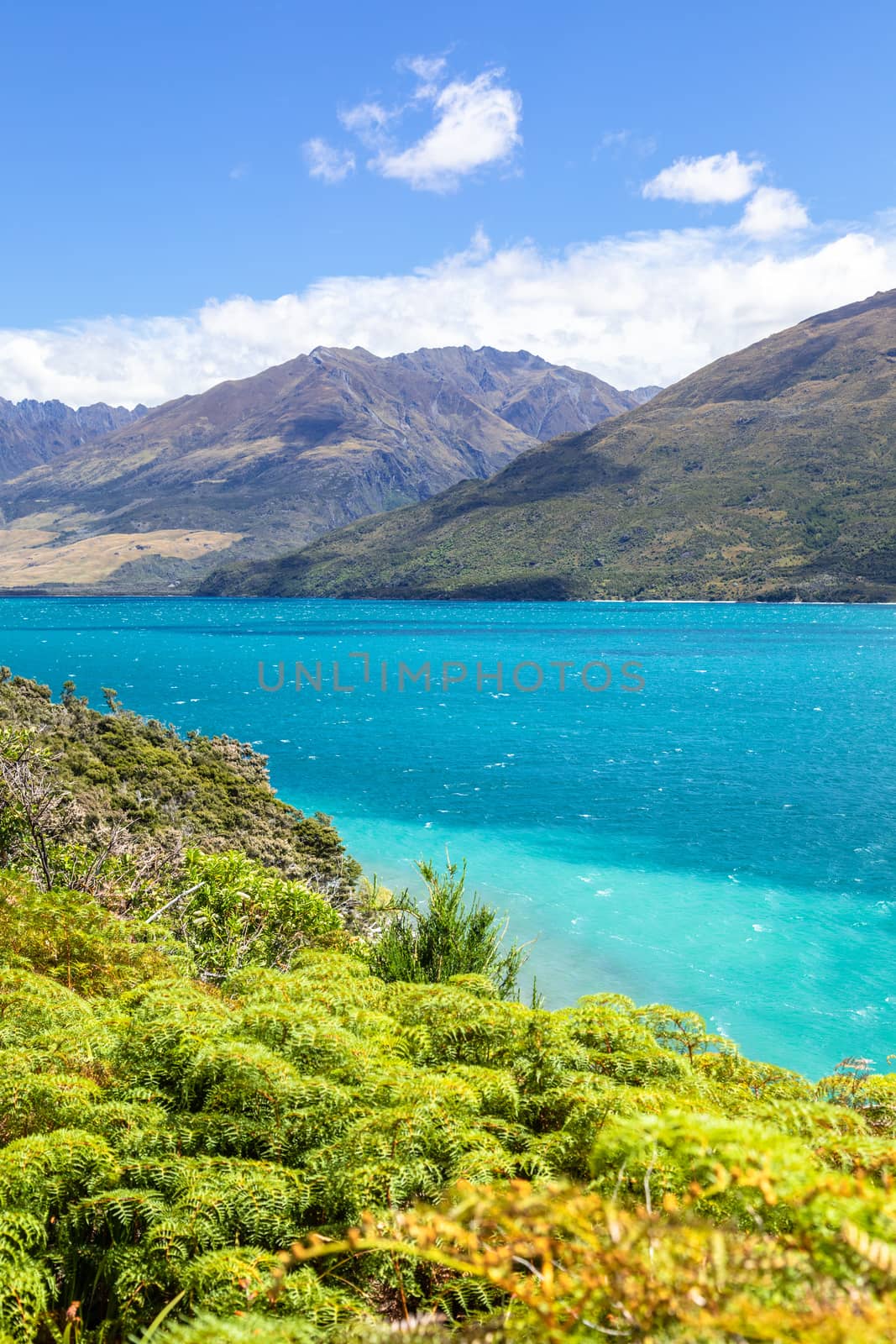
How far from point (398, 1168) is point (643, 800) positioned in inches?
1209

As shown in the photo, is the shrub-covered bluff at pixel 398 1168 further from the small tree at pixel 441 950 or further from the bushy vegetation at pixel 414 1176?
the small tree at pixel 441 950

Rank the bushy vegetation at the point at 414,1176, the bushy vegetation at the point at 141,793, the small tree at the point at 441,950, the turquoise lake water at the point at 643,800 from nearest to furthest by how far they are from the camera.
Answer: the bushy vegetation at the point at 414,1176 → the small tree at the point at 441,950 → the bushy vegetation at the point at 141,793 → the turquoise lake water at the point at 643,800

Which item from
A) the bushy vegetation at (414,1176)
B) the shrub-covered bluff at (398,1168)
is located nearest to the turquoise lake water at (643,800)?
the shrub-covered bluff at (398,1168)

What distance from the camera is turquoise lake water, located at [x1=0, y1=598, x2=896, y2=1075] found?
18.2 m

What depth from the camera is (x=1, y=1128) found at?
4.57 metres

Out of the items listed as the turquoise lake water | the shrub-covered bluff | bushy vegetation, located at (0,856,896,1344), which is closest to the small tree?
the shrub-covered bluff

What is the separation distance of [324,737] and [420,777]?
12051 mm

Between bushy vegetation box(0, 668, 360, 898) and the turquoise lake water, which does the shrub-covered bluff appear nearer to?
bushy vegetation box(0, 668, 360, 898)

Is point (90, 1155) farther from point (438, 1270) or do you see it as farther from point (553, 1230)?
point (553, 1230)

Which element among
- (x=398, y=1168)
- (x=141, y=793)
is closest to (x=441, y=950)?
(x=398, y=1168)

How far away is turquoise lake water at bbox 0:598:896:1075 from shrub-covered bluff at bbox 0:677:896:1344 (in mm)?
11483

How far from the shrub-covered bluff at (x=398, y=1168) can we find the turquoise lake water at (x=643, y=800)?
1148 cm

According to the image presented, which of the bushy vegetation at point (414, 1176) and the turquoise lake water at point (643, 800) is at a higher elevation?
the bushy vegetation at point (414, 1176)

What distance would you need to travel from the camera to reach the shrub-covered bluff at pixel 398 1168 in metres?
1.87
